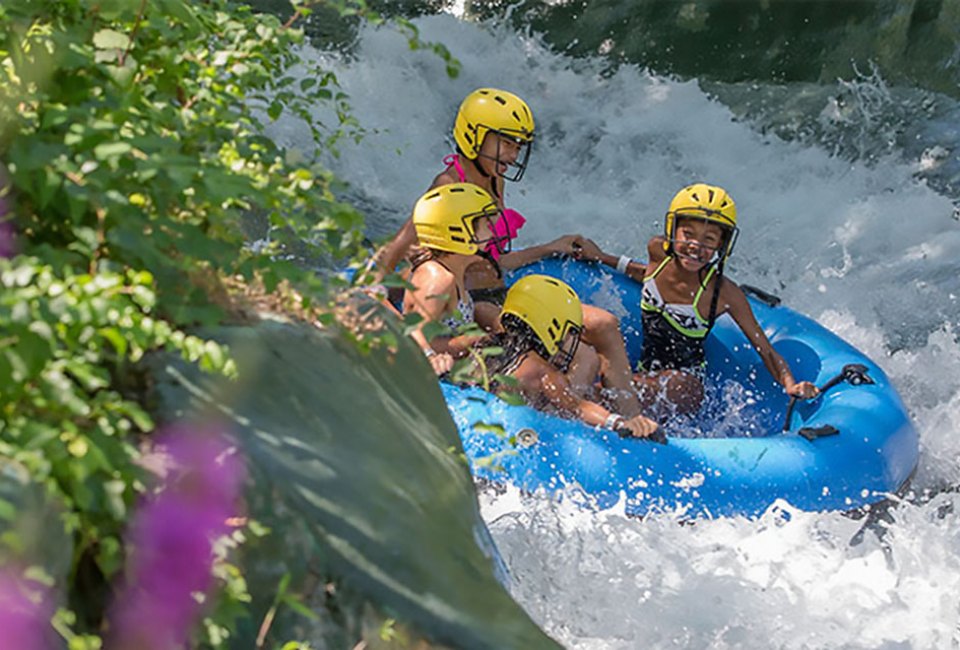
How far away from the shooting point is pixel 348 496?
2055 millimetres

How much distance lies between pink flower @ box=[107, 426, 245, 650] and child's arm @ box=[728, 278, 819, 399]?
3.58 meters

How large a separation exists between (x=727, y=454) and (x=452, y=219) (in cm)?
129

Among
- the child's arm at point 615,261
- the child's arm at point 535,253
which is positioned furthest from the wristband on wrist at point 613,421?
the child's arm at point 615,261

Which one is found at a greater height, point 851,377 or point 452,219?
point 851,377

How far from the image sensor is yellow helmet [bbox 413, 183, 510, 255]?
4762mm

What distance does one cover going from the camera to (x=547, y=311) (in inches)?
177

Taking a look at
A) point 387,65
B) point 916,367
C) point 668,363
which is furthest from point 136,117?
point 387,65

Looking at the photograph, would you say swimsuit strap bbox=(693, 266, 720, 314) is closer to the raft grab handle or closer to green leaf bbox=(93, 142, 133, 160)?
the raft grab handle

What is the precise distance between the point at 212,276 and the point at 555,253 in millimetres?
3615

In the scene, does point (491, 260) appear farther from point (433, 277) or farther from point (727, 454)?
point (727, 454)

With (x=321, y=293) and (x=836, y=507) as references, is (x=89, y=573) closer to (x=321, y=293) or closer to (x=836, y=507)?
(x=321, y=293)

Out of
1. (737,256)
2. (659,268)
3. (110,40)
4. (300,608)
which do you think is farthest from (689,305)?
(300,608)

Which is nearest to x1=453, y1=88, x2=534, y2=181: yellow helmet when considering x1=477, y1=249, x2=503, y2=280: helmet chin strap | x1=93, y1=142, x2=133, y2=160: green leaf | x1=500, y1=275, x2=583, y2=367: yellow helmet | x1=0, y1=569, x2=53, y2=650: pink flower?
x1=477, y1=249, x2=503, y2=280: helmet chin strap

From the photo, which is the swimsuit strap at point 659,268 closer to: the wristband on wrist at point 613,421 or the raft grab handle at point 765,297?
the raft grab handle at point 765,297
